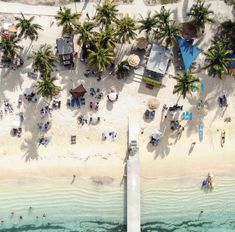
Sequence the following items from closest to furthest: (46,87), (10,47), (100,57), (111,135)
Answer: (46,87)
(100,57)
(10,47)
(111,135)

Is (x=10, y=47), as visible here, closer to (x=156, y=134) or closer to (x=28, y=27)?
(x=28, y=27)

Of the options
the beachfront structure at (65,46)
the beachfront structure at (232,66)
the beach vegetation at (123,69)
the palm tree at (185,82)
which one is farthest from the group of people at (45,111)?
the beachfront structure at (232,66)

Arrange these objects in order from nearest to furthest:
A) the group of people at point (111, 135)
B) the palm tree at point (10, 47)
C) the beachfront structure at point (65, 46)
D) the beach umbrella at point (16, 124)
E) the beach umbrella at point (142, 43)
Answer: the palm tree at point (10, 47), the beachfront structure at point (65, 46), the beach umbrella at point (16, 124), the beach umbrella at point (142, 43), the group of people at point (111, 135)

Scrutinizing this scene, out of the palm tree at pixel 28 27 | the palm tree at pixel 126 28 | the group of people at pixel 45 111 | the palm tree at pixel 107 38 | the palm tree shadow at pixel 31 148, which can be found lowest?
the palm tree shadow at pixel 31 148

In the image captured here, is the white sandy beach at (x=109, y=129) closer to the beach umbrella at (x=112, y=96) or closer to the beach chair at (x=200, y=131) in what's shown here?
the beach chair at (x=200, y=131)

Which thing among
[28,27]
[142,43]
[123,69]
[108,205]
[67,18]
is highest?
[67,18]

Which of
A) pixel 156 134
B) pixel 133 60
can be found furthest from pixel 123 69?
pixel 156 134

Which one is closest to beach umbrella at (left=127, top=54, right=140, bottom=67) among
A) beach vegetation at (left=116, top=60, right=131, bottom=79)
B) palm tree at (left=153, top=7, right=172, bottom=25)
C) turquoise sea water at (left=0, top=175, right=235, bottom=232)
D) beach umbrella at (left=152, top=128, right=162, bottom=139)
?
beach vegetation at (left=116, top=60, right=131, bottom=79)
